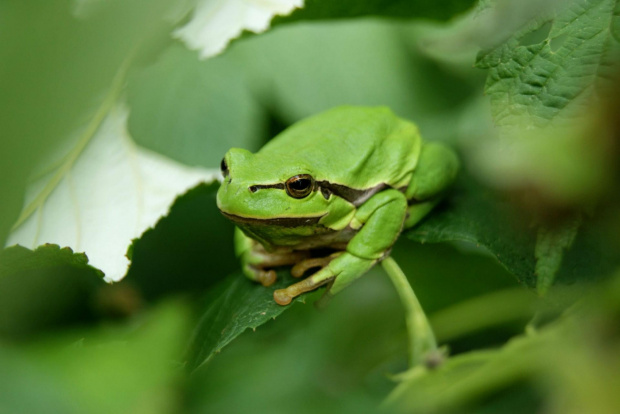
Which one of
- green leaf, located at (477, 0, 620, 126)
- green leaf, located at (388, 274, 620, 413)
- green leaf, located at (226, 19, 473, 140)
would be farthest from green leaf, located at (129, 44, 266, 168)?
green leaf, located at (388, 274, 620, 413)

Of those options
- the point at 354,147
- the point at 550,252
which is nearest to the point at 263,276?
the point at 354,147

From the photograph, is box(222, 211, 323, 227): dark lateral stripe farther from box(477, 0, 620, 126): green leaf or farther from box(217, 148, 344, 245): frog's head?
box(477, 0, 620, 126): green leaf

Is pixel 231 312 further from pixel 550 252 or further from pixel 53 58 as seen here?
pixel 53 58

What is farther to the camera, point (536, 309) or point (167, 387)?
point (536, 309)

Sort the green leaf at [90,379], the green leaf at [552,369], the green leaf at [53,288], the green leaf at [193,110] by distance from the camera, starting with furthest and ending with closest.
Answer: the green leaf at [193,110] → the green leaf at [53,288] → the green leaf at [552,369] → the green leaf at [90,379]

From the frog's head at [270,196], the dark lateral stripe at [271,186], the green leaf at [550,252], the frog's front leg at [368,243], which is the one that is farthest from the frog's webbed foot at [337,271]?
the green leaf at [550,252]

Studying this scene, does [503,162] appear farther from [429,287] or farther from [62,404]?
[62,404]

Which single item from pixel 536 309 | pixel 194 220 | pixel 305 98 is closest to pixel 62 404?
pixel 536 309

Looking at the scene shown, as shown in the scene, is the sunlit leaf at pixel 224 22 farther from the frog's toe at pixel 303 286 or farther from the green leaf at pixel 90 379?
the green leaf at pixel 90 379
